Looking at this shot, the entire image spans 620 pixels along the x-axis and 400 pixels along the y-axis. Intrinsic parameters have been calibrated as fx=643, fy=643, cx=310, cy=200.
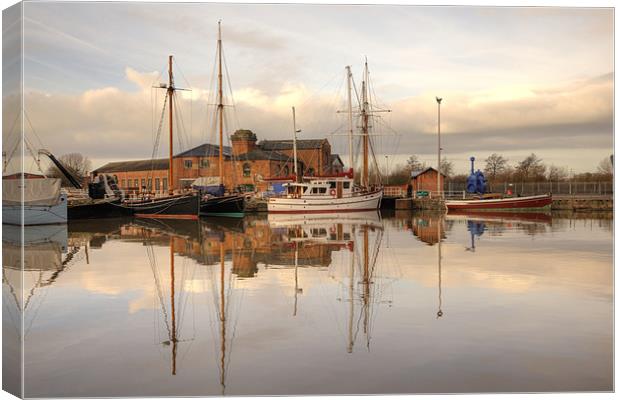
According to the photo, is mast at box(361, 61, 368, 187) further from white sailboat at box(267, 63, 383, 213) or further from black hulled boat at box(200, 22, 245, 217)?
black hulled boat at box(200, 22, 245, 217)

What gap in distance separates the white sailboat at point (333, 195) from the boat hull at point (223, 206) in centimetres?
555

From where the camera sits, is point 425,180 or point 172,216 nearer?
point 172,216

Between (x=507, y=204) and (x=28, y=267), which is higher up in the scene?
(x=507, y=204)

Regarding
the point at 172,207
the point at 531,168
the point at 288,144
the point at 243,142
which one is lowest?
the point at 172,207

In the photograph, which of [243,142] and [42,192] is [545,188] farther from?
[243,142]

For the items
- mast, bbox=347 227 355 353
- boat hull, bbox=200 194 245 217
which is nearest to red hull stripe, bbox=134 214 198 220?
boat hull, bbox=200 194 245 217

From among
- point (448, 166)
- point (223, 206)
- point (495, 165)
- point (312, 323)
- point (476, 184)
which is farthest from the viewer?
point (448, 166)

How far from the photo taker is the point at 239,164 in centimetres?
6669

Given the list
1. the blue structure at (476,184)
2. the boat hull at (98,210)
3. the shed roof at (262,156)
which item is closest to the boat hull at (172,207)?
the boat hull at (98,210)

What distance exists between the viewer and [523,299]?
998 cm

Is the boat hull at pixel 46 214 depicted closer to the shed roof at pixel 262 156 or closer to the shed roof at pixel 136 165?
the shed roof at pixel 262 156

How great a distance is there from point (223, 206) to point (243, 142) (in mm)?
30435

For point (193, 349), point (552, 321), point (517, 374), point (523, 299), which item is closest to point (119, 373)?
point (193, 349)

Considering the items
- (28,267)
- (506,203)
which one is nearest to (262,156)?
(506,203)
